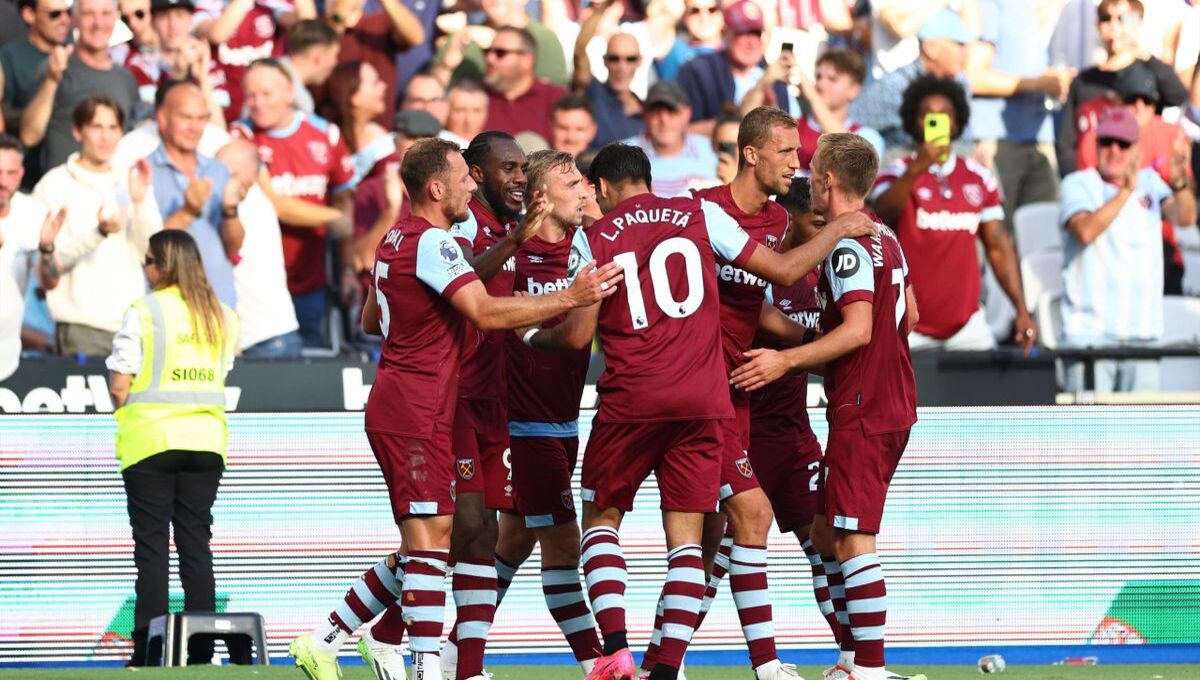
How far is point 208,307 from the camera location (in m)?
10.9

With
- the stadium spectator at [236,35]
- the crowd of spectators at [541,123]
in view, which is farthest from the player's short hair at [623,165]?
the stadium spectator at [236,35]

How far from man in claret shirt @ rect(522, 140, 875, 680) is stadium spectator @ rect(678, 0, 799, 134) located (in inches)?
273

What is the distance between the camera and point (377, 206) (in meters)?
13.9

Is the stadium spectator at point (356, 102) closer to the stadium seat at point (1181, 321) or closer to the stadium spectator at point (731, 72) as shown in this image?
the stadium spectator at point (731, 72)

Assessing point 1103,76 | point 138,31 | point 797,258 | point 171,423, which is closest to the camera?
point 797,258

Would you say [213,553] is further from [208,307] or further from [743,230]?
[743,230]

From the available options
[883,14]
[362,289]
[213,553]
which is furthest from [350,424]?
[883,14]

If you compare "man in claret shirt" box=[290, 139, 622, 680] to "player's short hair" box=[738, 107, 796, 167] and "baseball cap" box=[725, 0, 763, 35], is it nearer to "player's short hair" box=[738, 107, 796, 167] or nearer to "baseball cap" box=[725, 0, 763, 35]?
"player's short hair" box=[738, 107, 796, 167]

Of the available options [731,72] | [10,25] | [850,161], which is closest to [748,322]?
[850,161]

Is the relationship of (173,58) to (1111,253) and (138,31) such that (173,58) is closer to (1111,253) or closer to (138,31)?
(138,31)

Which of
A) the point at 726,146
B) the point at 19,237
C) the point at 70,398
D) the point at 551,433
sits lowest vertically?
the point at 551,433

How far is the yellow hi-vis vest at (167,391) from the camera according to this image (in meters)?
10.8

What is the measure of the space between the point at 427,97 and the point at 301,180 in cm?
115

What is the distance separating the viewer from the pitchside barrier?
11367 millimetres
